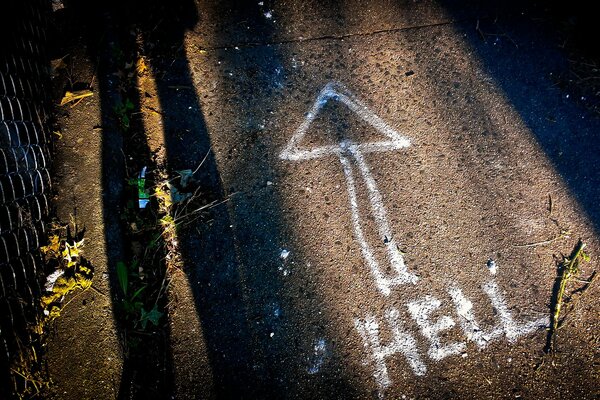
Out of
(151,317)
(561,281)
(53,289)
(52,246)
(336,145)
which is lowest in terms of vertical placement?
(561,281)

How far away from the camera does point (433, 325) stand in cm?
221

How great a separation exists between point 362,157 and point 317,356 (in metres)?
1.34

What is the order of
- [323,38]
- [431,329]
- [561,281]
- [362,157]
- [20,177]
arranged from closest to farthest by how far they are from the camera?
[20,177] → [431,329] → [561,281] → [362,157] → [323,38]

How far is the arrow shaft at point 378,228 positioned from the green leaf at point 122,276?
4.71ft

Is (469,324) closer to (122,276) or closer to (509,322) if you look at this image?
(509,322)

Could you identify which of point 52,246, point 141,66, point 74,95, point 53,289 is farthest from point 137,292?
point 141,66

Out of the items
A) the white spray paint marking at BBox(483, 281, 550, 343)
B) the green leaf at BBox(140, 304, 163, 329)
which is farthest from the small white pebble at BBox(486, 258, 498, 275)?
the green leaf at BBox(140, 304, 163, 329)

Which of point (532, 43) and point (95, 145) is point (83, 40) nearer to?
point (95, 145)

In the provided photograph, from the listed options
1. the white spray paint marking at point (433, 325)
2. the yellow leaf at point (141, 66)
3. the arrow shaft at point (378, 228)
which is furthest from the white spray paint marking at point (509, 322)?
the yellow leaf at point (141, 66)

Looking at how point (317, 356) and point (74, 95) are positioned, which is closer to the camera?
point (317, 356)

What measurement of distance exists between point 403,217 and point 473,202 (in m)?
0.51

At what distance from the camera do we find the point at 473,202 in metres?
2.47

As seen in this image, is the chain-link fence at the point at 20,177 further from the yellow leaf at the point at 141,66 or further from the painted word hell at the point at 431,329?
the painted word hell at the point at 431,329

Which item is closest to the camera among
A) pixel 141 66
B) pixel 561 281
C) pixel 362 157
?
pixel 561 281
